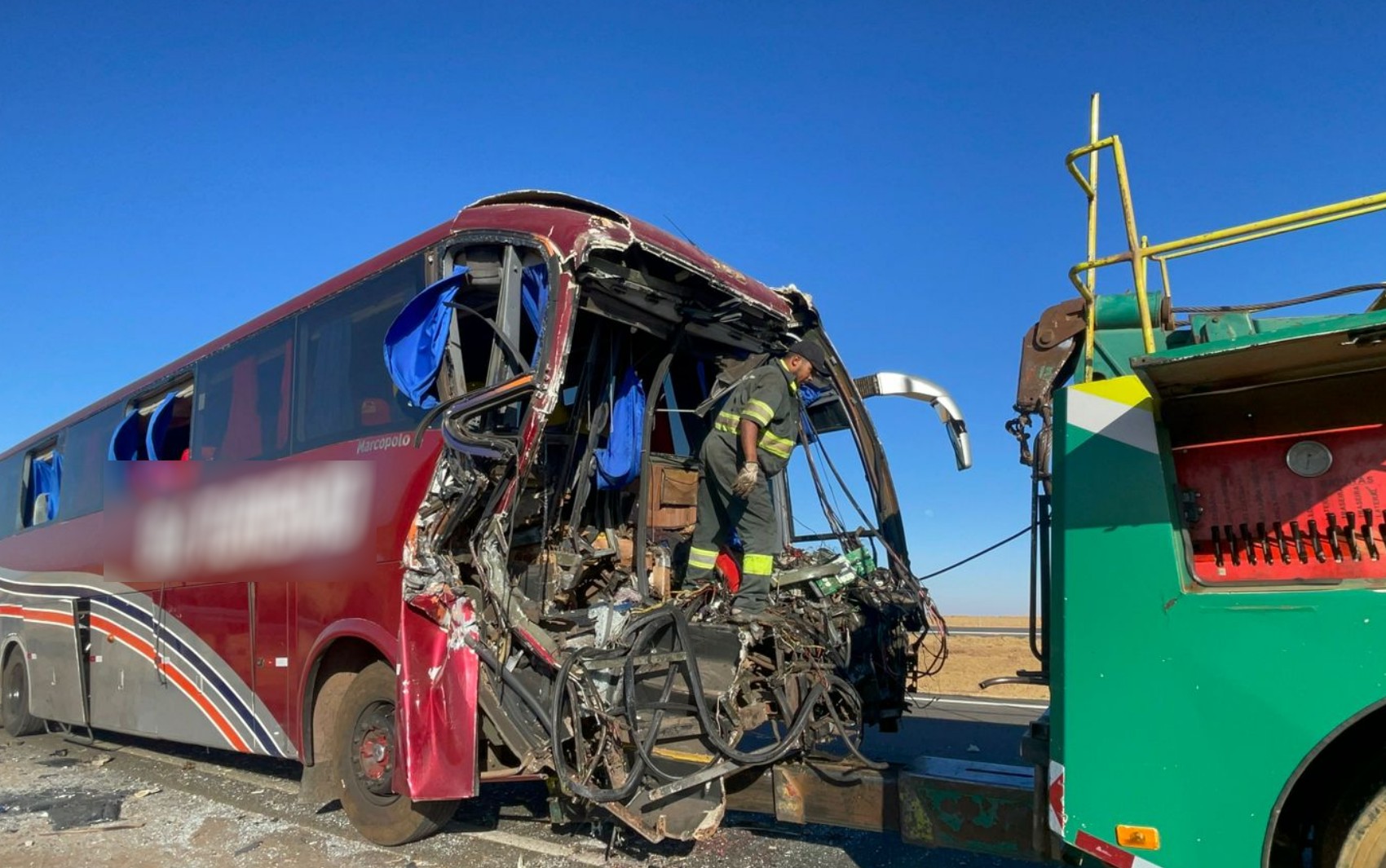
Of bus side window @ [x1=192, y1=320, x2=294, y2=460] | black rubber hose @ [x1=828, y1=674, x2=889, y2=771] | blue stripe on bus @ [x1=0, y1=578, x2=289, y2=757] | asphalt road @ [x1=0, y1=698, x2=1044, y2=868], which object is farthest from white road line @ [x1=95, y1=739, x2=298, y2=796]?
black rubber hose @ [x1=828, y1=674, x2=889, y2=771]

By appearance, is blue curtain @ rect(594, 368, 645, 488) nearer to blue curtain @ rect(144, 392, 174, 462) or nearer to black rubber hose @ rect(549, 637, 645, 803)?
black rubber hose @ rect(549, 637, 645, 803)

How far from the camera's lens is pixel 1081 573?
2967 millimetres

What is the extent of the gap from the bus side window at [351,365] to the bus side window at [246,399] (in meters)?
0.23

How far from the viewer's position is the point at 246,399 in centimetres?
649

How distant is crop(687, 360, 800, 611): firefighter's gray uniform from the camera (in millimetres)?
5555

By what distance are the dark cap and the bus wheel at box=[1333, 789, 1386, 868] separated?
3.92 meters

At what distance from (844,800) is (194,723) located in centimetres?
519

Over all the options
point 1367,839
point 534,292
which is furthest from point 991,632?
point 1367,839

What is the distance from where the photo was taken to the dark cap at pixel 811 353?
600 centimetres

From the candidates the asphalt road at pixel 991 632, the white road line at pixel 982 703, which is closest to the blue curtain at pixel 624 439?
the white road line at pixel 982 703

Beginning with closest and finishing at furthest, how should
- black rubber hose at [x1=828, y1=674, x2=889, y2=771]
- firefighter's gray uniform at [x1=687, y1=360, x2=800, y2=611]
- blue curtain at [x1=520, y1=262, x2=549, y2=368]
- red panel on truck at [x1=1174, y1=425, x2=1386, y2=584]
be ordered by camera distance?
1. red panel on truck at [x1=1174, y1=425, x2=1386, y2=584]
2. black rubber hose at [x1=828, y1=674, x2=889, y2=771]
3. blue curtain at [x1=520, y1=262, x2=549, y2=368]
4. firefighter's gray uniform at [x1=687, y1=360, x2=800, y2=611]

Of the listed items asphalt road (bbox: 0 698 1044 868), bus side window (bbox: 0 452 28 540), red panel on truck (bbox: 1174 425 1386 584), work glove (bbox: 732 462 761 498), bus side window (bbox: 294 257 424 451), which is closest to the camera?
red panel on truck (bbox: 1174 425 1386 584)

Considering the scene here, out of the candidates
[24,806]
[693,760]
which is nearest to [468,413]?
[693,760]

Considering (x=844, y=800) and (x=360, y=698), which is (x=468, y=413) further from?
(x=844, y=800)
